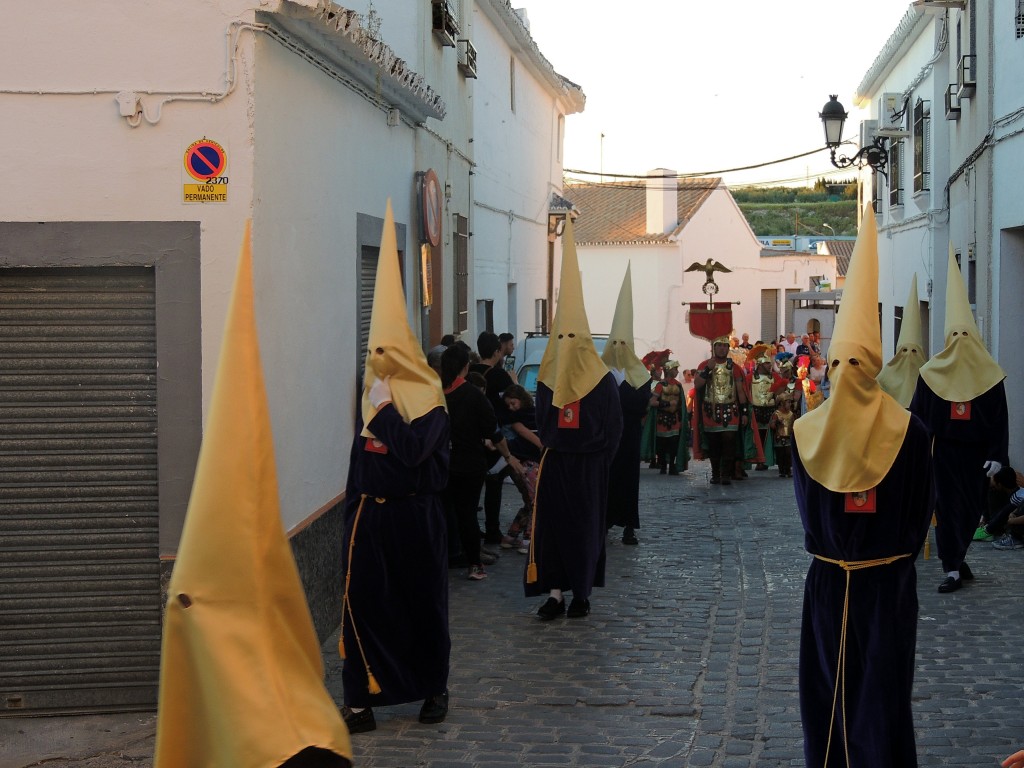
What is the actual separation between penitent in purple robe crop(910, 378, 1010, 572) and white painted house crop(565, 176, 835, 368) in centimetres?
3006

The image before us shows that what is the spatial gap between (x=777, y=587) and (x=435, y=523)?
13.4 ft

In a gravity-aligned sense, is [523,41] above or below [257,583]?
above

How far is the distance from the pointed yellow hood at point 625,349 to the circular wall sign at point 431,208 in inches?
74.2

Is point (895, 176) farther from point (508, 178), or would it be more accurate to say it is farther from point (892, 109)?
point (508, 178)

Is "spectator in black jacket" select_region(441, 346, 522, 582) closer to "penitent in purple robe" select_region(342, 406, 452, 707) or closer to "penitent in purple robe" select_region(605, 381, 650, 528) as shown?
"penitent in purple robe" select_region(605, 381, 650, 528)

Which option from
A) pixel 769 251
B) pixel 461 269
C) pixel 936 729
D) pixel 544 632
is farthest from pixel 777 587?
pixel 769 251

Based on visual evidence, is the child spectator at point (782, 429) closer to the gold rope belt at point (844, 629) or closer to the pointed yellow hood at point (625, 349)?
the pointed yellow hood at point (625, 349)

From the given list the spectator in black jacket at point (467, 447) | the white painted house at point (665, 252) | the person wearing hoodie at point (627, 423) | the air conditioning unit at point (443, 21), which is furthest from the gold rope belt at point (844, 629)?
the white painted house at point (665, 252)

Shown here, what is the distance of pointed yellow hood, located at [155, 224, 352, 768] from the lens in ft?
10.6

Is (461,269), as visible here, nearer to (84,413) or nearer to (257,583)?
(84,413)

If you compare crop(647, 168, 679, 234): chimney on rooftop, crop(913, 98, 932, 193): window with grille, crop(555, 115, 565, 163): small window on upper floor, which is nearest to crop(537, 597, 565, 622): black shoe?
crop(913, 98, 932, 193): window with grille

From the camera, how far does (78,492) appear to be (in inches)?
272

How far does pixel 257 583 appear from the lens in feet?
10.9

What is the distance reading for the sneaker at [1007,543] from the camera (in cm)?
1133
